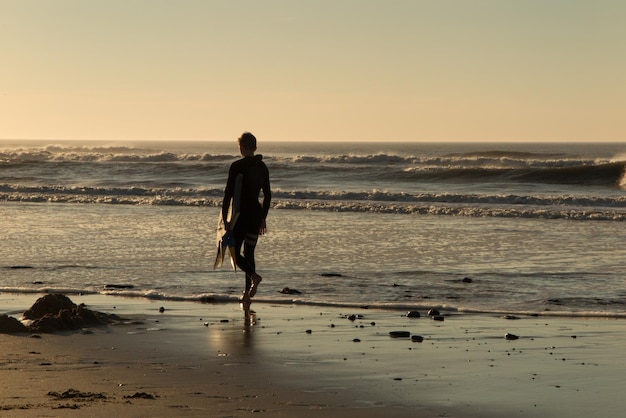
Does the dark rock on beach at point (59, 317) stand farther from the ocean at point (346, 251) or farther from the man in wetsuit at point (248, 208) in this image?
the ocean at point (346, 251)

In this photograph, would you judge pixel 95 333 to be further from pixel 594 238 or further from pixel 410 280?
pixel 594 238

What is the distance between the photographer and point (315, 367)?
704cm

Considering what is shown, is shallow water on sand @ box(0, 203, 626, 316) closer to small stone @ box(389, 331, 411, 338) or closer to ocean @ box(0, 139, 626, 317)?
ocean @ box(0, 139, 626, 317)

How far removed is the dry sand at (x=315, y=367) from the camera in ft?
19.2

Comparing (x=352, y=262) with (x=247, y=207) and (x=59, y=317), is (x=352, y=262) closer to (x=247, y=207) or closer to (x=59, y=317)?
(x=247, y=207)

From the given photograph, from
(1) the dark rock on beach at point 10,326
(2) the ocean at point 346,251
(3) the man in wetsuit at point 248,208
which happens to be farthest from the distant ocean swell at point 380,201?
(1) the dark rock on beach at point 10,326

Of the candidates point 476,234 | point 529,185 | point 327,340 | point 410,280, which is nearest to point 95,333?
point 327,340

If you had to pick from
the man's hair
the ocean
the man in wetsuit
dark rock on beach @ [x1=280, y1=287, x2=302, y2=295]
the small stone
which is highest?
the man's hair

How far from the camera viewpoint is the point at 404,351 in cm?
765

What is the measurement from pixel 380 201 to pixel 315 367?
25.7 metres

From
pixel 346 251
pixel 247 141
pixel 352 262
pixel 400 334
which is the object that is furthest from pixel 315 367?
pixel 346 251

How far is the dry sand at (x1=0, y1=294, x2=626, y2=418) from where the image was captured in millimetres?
5844

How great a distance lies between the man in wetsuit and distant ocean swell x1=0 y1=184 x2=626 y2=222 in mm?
16263

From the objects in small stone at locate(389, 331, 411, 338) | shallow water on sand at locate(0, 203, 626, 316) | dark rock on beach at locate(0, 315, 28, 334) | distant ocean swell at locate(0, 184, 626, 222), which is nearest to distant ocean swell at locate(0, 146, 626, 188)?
distant ocean swell at locate(0, 184, 626, 222)
